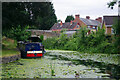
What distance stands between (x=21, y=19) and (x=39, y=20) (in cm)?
231

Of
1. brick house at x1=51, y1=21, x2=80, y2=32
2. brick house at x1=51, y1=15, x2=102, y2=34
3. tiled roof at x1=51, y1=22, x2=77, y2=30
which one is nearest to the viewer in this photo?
brick house at x1=51, y1=15, x2=102, y2=34

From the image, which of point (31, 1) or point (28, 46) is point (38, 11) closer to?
point (31, 1)

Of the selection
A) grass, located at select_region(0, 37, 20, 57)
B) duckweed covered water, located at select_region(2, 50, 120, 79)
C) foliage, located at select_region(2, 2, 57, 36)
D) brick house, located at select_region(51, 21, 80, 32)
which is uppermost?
brick house, located at select_region(51, 21, 80, 32)

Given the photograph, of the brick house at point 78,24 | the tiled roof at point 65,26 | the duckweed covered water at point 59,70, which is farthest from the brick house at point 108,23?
the duckweed covered water at point 59,70

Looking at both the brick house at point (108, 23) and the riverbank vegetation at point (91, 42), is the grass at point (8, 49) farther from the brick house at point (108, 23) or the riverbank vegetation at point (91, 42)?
the brick house at point (108, 23)

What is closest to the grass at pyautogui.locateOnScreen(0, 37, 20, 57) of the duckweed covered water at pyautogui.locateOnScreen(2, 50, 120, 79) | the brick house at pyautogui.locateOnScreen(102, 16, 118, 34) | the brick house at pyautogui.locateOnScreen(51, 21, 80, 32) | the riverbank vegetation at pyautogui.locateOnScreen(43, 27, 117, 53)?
the duckweed covered water at pyautogui.locateOnScreen(2, 50, 120, 79)

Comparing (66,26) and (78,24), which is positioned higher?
(78,24)

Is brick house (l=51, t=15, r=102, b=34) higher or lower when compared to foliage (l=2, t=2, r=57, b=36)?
higher

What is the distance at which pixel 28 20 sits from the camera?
2341 cm

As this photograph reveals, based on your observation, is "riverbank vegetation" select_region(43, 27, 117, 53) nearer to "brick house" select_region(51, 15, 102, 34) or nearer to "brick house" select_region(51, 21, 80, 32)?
"brick house" select_region(51, 15, 102, 34)

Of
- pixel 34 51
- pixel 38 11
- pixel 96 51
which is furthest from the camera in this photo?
pixel 96 51

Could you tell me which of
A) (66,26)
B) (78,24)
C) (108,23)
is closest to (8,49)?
(108,23)

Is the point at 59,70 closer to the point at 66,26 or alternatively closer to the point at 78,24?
the point at 78,24

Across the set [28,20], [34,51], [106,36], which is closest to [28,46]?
[34,51]
